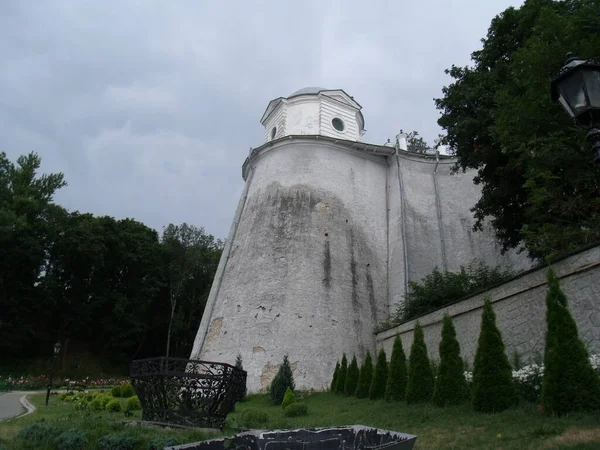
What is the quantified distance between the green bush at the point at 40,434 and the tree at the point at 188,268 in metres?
28.3

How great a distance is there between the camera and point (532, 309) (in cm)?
904

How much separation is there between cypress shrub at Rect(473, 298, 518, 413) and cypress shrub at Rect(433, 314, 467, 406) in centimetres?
95

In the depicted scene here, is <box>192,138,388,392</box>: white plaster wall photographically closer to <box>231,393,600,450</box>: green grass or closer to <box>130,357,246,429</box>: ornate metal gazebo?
<box>231,393,600,450</box>: green grass

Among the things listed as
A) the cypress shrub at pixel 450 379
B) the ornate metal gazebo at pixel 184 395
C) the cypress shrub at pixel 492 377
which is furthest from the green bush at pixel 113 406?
the cypress shrub at pixel 492 377

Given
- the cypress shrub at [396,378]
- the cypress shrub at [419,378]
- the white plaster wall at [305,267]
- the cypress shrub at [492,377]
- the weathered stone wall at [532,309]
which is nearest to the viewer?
the cypress shrub at [492,377]

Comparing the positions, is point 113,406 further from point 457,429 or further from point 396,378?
point 457,429

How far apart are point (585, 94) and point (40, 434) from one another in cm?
745

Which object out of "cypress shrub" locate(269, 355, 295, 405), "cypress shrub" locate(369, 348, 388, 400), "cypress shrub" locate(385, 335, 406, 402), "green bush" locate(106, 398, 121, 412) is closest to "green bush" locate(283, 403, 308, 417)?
"cypress shrub" locate(369, 348, 388, 400)

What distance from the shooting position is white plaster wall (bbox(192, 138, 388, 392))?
1752 cm

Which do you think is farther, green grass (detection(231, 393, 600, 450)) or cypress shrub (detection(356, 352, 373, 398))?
cypress shrub (detection(356, 352, 373, 398))

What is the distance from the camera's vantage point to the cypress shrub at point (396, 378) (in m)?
10.0

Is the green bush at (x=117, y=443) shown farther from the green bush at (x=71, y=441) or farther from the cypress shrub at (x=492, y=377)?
the cypress shrub at (x=492, y=377)

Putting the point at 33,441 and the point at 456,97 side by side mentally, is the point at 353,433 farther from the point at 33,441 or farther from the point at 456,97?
the point at 456,97

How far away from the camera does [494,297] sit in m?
10.1
